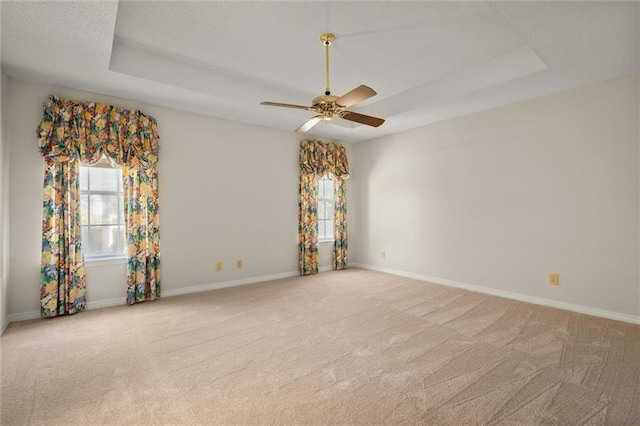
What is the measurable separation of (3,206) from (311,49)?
332cm

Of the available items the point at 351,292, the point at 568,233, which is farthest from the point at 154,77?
the point at 568,233

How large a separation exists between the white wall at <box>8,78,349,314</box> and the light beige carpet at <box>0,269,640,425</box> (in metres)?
0.54

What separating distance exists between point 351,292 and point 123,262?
9.62ft

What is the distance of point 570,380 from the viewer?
2.07 meters

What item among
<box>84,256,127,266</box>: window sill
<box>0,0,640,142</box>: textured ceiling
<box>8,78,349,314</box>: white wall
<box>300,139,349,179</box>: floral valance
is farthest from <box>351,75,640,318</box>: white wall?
<box>84,256,127,266</box>: window sill

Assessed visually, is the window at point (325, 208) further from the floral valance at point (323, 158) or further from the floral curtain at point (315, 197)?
the floral valance at point (323, 158)

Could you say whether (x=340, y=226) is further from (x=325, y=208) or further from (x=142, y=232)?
(x=142, y=232)

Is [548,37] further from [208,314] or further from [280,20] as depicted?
[208,314]

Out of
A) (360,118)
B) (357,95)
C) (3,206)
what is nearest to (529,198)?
(360,118)

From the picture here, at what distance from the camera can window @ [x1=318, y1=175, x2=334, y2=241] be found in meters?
5.91

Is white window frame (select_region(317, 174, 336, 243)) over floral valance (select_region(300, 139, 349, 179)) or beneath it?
beneath

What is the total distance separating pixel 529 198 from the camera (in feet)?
12.6

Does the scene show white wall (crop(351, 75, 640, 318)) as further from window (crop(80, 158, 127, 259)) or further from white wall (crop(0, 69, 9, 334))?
white wall (crop(0, 69, 9, 334))

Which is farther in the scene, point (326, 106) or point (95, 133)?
point (95, 133)
